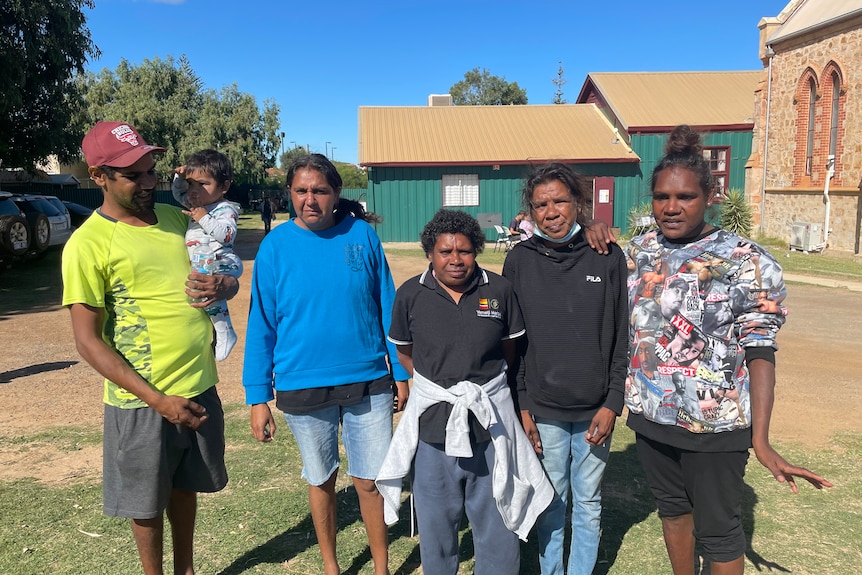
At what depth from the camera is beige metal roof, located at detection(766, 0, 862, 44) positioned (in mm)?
15273

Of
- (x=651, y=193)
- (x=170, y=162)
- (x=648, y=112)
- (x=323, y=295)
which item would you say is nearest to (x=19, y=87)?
(x=323, y=295)

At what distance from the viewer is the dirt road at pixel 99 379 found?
458 centimetres

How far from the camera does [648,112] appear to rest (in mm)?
21734

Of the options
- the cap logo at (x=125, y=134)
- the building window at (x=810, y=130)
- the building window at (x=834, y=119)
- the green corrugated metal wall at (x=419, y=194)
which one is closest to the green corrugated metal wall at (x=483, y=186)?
the green corrugated metal wall at (x=419, y=194)

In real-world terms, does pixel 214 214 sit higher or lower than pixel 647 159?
lower

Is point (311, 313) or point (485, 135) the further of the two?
point (485, 135)

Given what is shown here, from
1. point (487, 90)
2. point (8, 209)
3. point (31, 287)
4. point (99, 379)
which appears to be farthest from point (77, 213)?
point (487, 90)

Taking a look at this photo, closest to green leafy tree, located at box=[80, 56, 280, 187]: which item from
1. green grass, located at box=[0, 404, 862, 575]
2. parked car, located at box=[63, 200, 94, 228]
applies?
parked car, located at box=[63, 200, 94, 228]

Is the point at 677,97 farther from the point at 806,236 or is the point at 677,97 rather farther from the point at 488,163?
the point at 806,236

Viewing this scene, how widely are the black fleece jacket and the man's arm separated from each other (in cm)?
140

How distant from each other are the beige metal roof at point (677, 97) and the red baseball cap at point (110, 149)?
2061 centimetres

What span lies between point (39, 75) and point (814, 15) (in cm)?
1841

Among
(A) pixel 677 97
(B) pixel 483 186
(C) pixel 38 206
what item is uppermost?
(A) pixel 677 97

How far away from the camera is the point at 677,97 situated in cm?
2256
